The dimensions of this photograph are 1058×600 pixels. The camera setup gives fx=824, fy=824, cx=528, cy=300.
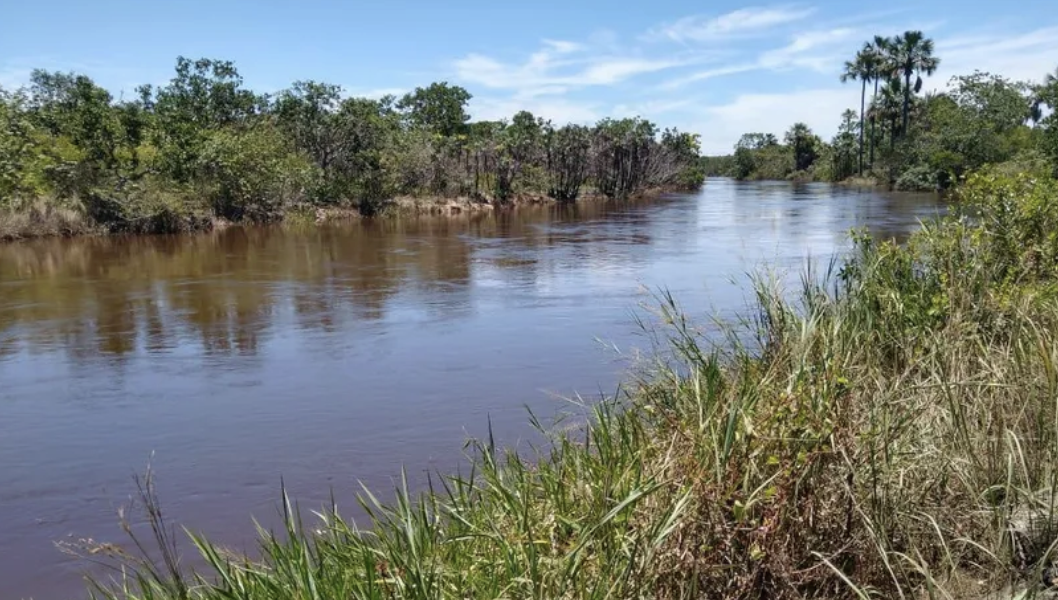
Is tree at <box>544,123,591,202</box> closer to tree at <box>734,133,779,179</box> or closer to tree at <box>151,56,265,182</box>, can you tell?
tree at <box>151,56,265,182</box>

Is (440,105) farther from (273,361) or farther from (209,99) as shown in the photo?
(273,361)

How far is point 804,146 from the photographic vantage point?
104188 mm

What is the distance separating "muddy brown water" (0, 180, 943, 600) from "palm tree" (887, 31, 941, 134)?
5451 cm

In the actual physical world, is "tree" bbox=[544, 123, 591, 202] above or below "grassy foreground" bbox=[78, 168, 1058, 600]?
above

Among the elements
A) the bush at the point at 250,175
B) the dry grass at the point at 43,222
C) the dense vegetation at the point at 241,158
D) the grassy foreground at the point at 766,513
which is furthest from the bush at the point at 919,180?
the grassy foreground at the point at 766,513

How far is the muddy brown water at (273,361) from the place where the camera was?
7246 millimetres

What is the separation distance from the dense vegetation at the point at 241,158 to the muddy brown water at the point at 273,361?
3764 mm

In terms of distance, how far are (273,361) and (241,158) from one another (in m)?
23.0

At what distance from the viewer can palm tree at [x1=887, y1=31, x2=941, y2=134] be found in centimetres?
6988

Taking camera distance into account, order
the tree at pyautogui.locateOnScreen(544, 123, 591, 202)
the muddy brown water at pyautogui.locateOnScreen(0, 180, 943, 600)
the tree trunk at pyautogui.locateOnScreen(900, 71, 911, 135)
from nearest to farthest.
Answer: the muddy brown water at pyautogui.locateOnScreen(0, 180, 943, 600), the tree at pyautogui.locateOnScreen(544, 123, 591, 202), the tree trunk at pyautogui.locateOnScreen(900, 71, 911, 135)

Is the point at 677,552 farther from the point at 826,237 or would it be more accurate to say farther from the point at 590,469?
the point at 826,237

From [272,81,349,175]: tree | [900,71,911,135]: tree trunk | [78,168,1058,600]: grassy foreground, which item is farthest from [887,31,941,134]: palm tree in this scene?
[78,168,1058,600]: grassy foreground

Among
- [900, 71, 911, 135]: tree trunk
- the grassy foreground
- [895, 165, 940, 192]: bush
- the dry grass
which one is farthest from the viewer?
[900, 71, 911, 135]: tree trunk

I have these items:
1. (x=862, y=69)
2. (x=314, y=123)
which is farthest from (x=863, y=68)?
(x=314, y=123)
